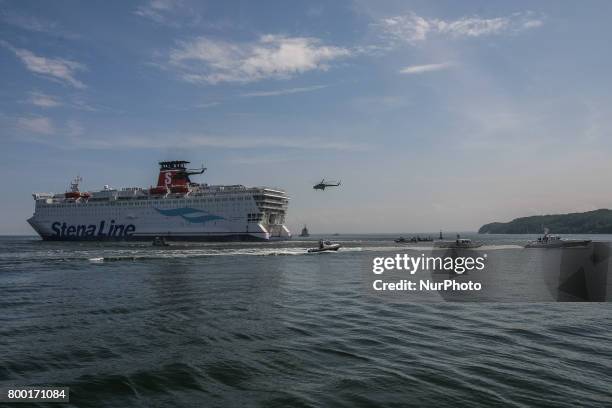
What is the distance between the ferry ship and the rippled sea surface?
227 feet

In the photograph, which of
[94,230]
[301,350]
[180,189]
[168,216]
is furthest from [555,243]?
[94,230]

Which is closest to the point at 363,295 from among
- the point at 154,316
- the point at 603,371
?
the point at 154,316

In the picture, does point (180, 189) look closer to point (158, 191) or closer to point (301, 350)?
point (158, 191)

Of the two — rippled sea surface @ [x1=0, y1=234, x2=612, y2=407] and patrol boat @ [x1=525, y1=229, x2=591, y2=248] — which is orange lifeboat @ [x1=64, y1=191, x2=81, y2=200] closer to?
rippled sea surface @ [x1=0, y1=234, x2=612, y2=407]

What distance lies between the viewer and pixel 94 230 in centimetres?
10188

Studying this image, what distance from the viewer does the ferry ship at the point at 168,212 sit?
90.1 metres

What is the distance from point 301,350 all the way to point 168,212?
89.4 m

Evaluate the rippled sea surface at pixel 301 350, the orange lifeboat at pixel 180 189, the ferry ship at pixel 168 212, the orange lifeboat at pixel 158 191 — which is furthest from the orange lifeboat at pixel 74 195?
the rippled sea surface at pixel 301 350

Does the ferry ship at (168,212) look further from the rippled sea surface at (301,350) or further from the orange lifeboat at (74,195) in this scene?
the rippled sea surface at (301,350)

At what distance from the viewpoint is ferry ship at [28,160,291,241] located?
90.1 m

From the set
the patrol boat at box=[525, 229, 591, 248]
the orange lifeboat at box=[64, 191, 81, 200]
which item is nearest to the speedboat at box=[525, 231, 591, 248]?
the patrol boat at box=[525, 229, 591, 248]

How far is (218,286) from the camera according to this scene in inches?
926

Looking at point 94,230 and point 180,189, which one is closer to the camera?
point 180,189

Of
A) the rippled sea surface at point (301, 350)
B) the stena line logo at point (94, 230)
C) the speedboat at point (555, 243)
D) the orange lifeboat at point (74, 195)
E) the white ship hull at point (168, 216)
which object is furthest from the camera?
the orange lifeboat at point (74, 195)
